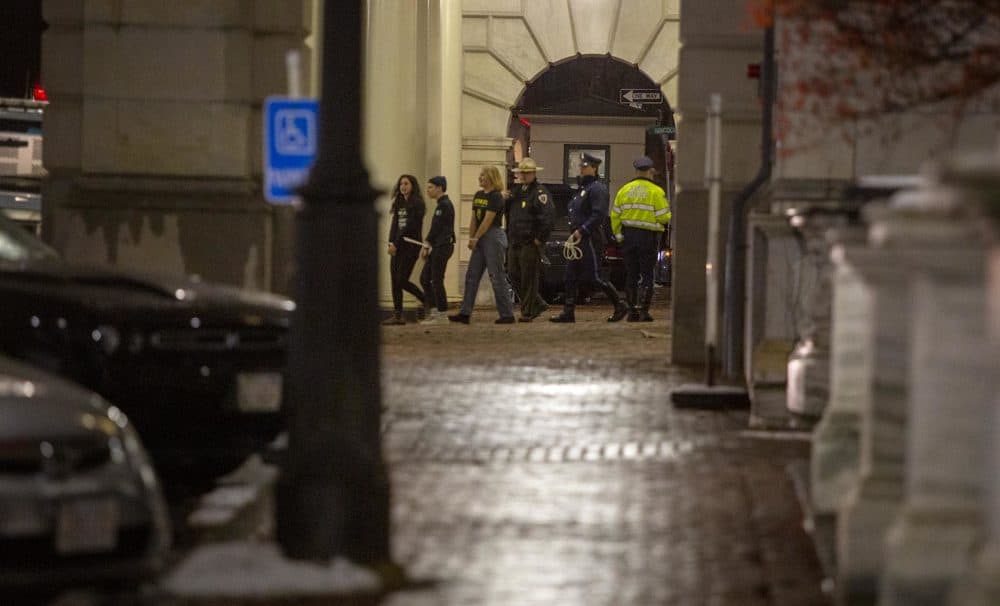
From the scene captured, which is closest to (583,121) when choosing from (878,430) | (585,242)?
(585,242)

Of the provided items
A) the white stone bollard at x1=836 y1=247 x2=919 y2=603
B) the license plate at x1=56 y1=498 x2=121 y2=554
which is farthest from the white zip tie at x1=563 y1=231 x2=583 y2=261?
the license plate at x1=56 y1=498 x2=121 y2=554

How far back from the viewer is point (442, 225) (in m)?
23.2

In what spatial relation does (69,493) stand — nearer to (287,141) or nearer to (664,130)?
(287,141)

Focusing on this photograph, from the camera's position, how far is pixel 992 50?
10.8 metres

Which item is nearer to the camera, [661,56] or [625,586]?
[625,586]

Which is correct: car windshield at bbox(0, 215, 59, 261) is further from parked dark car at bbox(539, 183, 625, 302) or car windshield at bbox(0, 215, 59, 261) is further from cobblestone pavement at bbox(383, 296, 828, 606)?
parked dark car at bbox(539, 183, 625, 302)

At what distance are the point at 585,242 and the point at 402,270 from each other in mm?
2012

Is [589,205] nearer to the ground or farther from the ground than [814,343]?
farther from the ground

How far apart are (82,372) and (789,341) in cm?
486

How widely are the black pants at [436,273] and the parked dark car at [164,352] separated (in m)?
13.3

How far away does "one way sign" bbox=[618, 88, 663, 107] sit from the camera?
37.1 metres

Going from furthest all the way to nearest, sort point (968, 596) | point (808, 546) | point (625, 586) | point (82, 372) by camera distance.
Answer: point (82, 372)
point (808, 546)
point (625, 586)
point (968, 596)

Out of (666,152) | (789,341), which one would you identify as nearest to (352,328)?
(789,341)

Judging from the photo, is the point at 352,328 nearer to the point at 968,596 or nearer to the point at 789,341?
the point at 968,596
